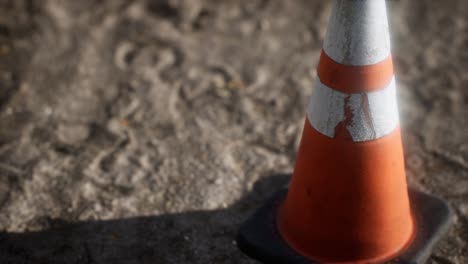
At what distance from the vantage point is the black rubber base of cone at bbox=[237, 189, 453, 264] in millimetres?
2375

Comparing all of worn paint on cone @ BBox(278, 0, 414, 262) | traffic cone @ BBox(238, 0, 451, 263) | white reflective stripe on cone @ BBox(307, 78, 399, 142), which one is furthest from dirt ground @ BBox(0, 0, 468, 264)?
white reflective stripe on cone @ BBox(307, 78, 399, 142)

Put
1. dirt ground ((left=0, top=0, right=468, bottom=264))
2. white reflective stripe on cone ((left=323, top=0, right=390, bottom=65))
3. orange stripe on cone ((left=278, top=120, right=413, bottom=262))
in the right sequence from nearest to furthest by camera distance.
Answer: white reflective stripe on cone ((left=323, top=0, right=390, bottom=65)) < orange stripe on cone ((left=278, top=120, right=413, bottom=262)) < dirt ground ((left=0, top=0, right=468, bottom=264))

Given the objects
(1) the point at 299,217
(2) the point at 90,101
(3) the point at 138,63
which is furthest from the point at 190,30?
(1) the point at 299,217

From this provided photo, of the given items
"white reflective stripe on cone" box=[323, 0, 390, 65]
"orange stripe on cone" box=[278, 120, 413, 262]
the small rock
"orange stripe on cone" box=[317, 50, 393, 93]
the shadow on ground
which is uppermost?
"white reflective stripe on cone" box=[323, 0, 390, 65]

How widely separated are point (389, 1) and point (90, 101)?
5.79 feet

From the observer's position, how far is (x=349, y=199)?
7.43 feet

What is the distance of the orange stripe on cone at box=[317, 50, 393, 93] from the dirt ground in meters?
0.71

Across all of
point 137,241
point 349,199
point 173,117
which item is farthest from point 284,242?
point 173,117

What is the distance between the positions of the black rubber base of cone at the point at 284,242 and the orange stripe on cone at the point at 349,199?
5cm

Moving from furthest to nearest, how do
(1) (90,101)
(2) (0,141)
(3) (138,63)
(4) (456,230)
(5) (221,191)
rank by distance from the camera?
(3) (138,63) < (1) (90,101) < (2) (0,141) < (5) (221,191) < (4) (456,230)

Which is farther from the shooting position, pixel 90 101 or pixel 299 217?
pixel 90 101

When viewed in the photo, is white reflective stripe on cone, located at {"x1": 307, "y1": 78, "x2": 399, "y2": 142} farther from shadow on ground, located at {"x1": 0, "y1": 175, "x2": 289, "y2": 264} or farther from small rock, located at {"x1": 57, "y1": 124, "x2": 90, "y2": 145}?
small rock, located at {"x1": 57, "y1": 124, "x2": 90, "y2": 145}

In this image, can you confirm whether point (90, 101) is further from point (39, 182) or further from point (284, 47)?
point (284, 47)

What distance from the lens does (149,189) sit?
109 inches
